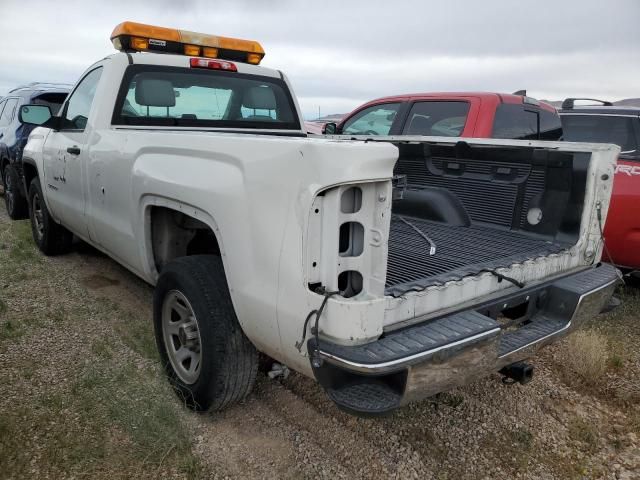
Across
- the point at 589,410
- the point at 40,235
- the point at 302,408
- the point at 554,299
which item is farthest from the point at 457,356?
the point at 40,235

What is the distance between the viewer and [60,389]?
9.61ft

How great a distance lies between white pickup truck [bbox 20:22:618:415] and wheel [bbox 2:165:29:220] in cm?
280

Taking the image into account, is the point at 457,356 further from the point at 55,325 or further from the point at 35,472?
the point at 55,325

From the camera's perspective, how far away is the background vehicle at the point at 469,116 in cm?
516

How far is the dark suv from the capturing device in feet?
23.4

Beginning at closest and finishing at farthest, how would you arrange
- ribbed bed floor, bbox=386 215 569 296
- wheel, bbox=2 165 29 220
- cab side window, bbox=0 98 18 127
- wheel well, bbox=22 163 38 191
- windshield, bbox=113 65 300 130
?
ribbed bed floor, bbox=386 215 569 296
windshield, bbox=113 65 300 130
wheel well, bbox=22 163 38 191
wheel, bbox=2 165 29 220
cab side window, bbox=0 98 18 127

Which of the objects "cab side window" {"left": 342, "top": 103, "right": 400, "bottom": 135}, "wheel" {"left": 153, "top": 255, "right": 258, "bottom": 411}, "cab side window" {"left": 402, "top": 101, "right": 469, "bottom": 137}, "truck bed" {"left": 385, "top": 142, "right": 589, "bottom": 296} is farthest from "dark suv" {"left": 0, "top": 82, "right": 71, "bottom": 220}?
"truck bed" {"left": 385, "top": 142, "right": 589, "bottom": 296}

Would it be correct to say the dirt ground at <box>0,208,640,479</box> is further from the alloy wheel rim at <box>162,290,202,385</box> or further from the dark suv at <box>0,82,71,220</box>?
the dark suv at <box>0,82,71,220</box>

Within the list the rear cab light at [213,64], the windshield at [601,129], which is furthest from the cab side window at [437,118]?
the rear cab light at [213,64]

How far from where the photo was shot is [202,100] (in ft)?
13.4

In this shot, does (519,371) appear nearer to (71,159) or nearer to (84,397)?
(84,397)

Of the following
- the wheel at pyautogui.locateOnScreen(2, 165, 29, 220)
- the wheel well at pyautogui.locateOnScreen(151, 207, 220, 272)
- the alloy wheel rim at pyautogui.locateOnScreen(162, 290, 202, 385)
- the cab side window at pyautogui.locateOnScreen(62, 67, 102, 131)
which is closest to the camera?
the alloy wheel rim at pyautogui.locateOnScreen(162, 290, 202, 385)

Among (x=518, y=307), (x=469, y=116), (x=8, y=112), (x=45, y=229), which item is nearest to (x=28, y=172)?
(x=45, y=229)

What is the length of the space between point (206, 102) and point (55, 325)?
2.04 m
